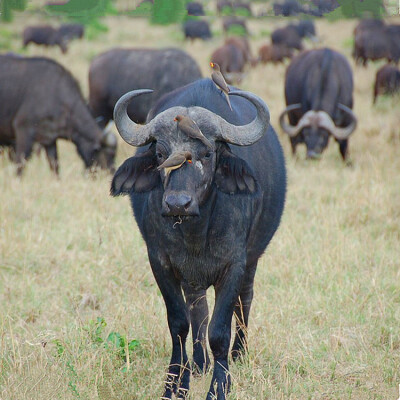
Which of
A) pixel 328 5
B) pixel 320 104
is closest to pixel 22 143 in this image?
pixel 328 5

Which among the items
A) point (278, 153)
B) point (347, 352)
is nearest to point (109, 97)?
point (278, 153)

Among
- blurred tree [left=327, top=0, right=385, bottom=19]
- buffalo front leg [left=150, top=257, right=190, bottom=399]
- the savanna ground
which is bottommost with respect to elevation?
the savanna ground

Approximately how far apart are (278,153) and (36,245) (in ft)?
7.86

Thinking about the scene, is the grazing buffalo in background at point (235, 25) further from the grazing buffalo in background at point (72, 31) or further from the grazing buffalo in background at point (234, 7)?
the grazing buffalo in background at point (72, 31)

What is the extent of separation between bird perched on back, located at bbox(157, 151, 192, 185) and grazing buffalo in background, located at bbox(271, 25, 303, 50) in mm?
21783

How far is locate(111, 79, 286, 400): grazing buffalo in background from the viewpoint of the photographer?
3.23 meters

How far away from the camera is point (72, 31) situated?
3008cm

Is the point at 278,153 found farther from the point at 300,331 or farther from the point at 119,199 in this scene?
the point at 119,199

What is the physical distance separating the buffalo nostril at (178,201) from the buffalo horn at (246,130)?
0.44 metres

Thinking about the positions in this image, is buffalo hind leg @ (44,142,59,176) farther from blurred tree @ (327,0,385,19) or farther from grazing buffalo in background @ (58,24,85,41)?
grazing buffalo in background @ (58,24,85,41)

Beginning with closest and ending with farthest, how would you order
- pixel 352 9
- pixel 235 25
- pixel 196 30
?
pixel 352 9, pixel 196 30, pixel 235 25

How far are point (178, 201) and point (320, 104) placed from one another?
25.2ft

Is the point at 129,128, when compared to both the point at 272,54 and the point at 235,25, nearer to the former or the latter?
the point at 272,54

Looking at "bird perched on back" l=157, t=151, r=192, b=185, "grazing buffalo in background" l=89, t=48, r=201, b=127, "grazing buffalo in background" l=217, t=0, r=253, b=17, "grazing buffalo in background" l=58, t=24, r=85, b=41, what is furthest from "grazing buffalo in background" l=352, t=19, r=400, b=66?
"bird perched on back" l=157, t=151, r=192, b=185
